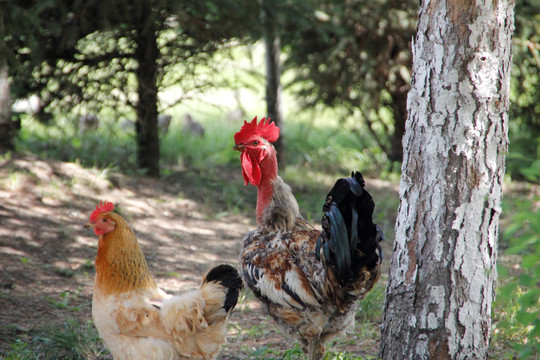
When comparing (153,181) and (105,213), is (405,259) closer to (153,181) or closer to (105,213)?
(105,213)

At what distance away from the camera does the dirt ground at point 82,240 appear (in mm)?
4758

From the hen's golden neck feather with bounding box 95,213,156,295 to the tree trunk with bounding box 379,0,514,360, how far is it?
183 cm

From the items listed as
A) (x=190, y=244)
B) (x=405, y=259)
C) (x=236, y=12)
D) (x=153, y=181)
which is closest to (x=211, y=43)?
(x=236, y=12)

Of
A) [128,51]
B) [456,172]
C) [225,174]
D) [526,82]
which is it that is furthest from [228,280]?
[526,82]

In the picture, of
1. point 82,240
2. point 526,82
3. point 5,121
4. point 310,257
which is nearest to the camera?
point 310,257

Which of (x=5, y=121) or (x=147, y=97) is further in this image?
(x=147, y=97)

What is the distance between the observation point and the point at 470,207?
3.32m

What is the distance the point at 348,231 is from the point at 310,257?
1.52ft

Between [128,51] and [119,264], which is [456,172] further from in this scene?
[128,51]

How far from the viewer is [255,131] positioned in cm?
454

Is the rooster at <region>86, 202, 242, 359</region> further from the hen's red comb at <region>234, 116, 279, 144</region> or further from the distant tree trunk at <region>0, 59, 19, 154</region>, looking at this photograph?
the distant tree trunk at <region>0, 59, 19, 154</region>

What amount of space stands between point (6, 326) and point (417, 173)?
3468 mm

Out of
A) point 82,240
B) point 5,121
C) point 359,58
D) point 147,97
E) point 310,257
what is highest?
point 359,58

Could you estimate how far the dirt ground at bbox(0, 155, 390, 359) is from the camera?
4758 millimetres
